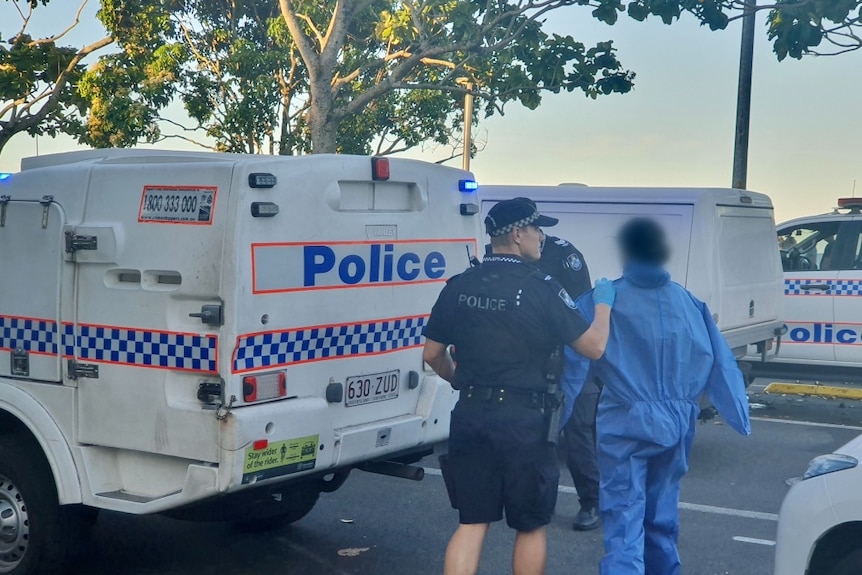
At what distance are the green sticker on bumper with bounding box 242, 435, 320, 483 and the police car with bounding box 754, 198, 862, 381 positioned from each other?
7.62 meters

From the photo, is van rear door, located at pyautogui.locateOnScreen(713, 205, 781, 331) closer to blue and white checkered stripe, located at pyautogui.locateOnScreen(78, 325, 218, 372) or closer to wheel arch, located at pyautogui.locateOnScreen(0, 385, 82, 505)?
blue and white checkered stripe, located at pyautogui.locateOnScreen(78, 325, 218, 372)

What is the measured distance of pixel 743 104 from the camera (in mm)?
14461

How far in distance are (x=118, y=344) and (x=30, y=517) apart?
38.8 inches

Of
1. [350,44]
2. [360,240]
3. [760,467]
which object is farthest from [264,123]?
[360,240]

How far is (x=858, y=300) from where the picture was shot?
36.5 ft

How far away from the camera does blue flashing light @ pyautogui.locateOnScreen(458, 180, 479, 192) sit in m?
6.05

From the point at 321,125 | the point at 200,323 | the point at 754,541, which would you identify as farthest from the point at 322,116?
the point at 200,323

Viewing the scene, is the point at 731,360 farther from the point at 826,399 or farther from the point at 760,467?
the point at 826,399

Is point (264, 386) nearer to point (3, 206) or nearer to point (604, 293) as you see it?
point (604, 293)

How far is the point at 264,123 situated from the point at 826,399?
14.4 meters

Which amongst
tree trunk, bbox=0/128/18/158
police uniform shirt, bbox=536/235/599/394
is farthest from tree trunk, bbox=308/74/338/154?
police uniform shirt, bbox=536/235/599/394

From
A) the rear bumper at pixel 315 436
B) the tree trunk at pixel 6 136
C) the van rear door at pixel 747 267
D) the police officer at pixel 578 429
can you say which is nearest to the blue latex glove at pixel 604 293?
the rear bumper at pixel 315 436

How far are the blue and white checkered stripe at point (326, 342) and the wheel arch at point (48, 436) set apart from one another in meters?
1.03

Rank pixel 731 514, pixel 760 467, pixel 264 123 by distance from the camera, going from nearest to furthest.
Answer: pixel 731 514, pixel 760 467, pixel 264 123
